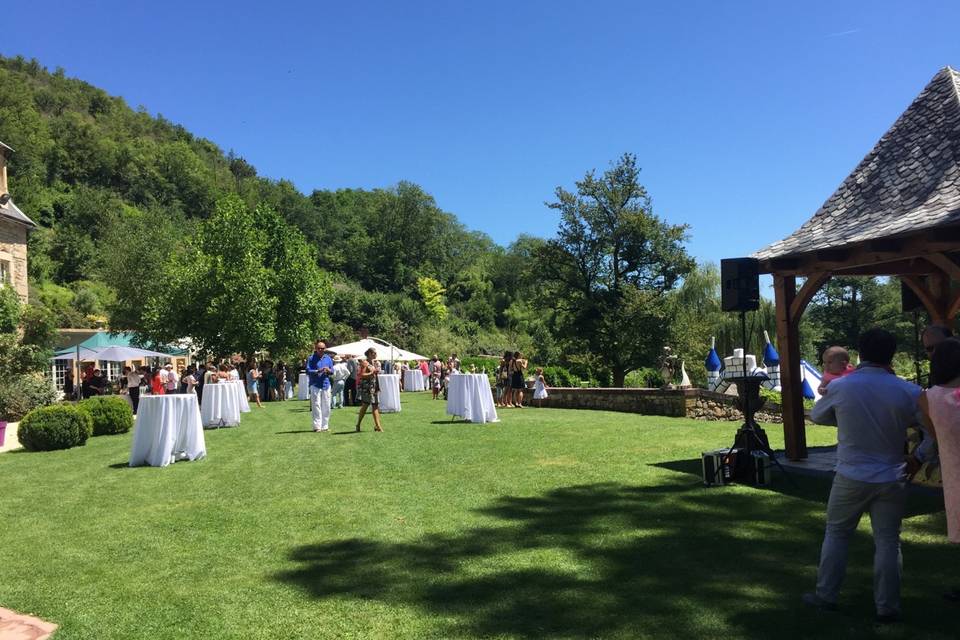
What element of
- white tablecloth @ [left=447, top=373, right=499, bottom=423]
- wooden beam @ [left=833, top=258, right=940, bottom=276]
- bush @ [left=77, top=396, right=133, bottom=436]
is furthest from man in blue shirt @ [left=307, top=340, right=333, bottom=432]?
wooden beam @ [left=833, top=258, right=940, bottom=276]

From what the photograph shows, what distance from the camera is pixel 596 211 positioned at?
33.9 meters

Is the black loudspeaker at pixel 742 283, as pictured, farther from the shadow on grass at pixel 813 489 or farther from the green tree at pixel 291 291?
the green tree at pixel 291 291

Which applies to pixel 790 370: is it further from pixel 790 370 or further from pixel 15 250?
pixel 15 250

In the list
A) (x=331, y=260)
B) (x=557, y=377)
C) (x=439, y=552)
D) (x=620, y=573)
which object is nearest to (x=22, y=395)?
(x=439, y=552)

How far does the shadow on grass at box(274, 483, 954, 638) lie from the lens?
12.5 feet

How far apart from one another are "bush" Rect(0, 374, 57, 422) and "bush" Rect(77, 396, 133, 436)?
4.46 meters

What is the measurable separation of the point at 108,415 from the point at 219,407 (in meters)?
2.27

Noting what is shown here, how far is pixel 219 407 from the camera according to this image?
1547cm

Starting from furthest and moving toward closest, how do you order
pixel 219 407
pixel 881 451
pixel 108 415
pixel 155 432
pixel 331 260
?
pixel 331 260 → pixel 219 407 → pixel 108 415 → pixel 155 432 → pixel 881 451

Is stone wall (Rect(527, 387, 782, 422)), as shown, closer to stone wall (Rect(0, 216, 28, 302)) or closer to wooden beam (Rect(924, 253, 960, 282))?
wooden beam (Rect(924, 253, 960, 282))

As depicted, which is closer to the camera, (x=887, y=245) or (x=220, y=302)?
(x=887, y=245)

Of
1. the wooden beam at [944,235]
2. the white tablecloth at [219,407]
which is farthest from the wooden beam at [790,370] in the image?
the white tablecloth at [219,407]

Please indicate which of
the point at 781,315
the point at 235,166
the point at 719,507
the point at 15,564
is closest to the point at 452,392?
the point at 781,315

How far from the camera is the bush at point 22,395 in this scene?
726 inches
